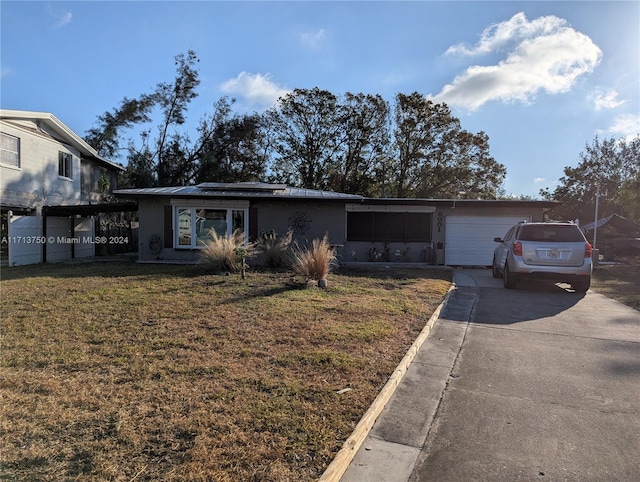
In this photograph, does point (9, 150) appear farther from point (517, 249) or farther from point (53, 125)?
point (517, 249)

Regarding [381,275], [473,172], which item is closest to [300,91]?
[473,172]

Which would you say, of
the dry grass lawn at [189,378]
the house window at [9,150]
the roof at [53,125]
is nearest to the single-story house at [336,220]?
the house window at [9,150]

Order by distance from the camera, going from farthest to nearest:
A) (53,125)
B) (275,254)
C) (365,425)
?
(53,125), (275,254), (365,425)

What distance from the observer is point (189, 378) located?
4102mm

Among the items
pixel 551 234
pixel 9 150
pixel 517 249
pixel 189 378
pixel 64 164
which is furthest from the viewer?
pixel 64 164

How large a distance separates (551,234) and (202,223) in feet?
37.7

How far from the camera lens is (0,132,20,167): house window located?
50.3 feet

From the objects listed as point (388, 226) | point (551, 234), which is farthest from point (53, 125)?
point (551, 234)

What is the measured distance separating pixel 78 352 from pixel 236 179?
26.9 metres

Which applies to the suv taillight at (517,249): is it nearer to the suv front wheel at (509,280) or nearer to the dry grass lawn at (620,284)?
the suv front wheel at (509,280)

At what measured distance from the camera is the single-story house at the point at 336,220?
50.4ft

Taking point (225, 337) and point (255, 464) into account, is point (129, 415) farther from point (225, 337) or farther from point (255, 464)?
point (225, 337)

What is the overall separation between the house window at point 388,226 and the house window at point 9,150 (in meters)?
13.1

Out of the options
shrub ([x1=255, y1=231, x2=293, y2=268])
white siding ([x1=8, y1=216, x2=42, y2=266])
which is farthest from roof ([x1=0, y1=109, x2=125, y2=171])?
shrub ([x1=255, y1=231, x2=293, y2=268])
